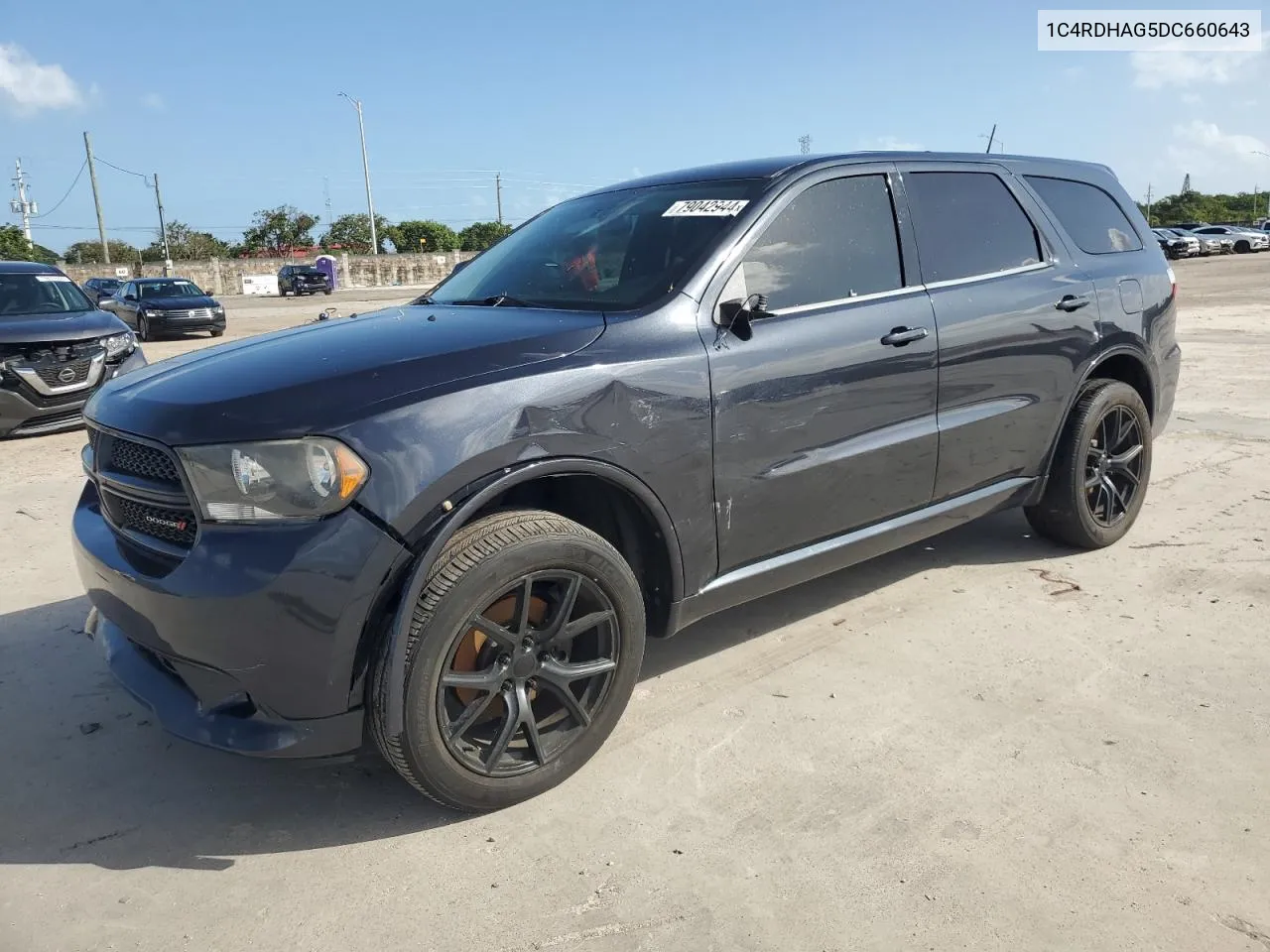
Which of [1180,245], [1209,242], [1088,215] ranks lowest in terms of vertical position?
[1088,215]

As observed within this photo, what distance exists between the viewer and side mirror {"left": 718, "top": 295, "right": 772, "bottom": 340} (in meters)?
3.03

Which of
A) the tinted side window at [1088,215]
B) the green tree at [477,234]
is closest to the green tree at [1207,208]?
the green tree at [477,234]

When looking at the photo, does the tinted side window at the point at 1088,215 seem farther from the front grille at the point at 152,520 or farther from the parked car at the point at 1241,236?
the parked car at the point at 1241,236

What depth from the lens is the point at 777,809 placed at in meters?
2.67

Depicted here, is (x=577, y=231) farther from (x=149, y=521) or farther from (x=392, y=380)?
(x=149, y=521)

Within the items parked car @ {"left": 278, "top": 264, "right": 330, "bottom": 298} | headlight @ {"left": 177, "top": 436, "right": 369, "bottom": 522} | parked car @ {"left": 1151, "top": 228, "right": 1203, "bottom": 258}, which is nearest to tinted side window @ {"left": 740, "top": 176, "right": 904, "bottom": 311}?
headlight @ {"left": 177, "top": 436, "right": 369, "bottom": 522}

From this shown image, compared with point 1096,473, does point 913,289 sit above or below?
above

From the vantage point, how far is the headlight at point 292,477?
2.33m

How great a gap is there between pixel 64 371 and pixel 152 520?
6.90 metres

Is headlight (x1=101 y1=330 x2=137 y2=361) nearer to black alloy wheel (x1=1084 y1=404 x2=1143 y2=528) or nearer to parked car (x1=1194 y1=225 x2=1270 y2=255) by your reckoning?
black alloy wheel (x1=1084 y1=404 x2=1143 y2=528)

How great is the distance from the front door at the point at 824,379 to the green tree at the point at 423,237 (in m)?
74.6

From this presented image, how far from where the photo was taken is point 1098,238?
458 cm

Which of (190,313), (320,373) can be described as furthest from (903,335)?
(190,313)

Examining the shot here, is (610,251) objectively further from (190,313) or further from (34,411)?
(190,313)
